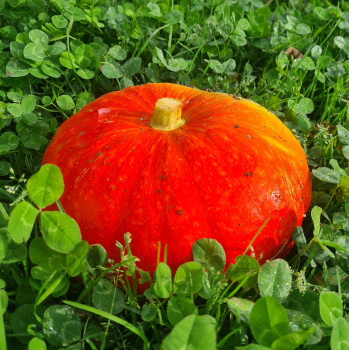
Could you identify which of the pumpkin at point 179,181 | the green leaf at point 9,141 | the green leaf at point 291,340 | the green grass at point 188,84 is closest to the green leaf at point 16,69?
the green grass at point 188,84

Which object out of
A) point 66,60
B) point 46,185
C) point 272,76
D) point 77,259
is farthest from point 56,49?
point 77,259

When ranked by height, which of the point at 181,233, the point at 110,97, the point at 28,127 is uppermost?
the point at 110,97

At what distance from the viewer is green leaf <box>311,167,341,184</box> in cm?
253

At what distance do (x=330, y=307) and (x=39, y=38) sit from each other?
217 cm

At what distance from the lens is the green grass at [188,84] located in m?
1.80

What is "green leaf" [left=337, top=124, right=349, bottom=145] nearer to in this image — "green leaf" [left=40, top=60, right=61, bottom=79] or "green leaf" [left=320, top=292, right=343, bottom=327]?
"green leaf" [left=320, top=292, right=343, bottom=327]

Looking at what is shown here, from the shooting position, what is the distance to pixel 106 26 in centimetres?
348

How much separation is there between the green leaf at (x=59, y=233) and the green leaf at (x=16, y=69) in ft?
4.66

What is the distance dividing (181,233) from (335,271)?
0.73 m

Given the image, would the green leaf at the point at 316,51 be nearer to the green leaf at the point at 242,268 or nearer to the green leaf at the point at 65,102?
the green leaf at the point at 65,102

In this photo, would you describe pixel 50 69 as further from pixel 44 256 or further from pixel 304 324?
pixel 304 324

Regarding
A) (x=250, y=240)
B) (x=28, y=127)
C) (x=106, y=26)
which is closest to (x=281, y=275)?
(x=250, y=240)

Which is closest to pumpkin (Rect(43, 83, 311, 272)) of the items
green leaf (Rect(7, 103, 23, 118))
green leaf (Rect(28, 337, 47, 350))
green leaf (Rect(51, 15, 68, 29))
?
green leaf (Rect(28, 337, 47, 350))

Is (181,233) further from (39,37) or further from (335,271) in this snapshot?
(39,37)
